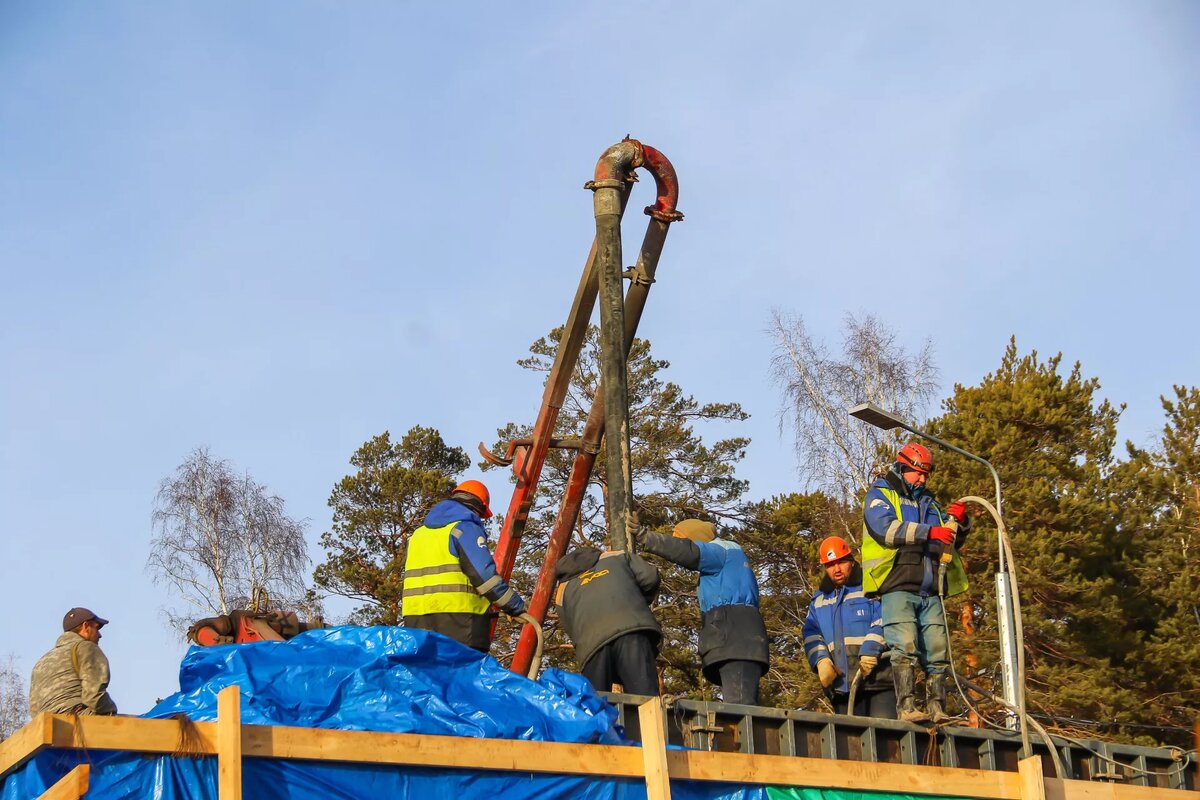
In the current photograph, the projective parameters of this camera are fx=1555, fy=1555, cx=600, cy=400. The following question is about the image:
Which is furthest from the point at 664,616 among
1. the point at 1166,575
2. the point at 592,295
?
the point at 592,295

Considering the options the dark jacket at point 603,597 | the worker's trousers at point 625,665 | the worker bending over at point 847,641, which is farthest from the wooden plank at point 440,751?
the worker bending over at point 847,641

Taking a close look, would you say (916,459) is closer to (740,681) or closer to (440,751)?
(740,681)

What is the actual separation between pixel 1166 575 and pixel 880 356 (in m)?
8.41

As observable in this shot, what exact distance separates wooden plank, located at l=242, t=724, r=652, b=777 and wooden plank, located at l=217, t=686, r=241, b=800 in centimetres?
11

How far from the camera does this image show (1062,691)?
2372cm

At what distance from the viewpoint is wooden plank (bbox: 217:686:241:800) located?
744 cm

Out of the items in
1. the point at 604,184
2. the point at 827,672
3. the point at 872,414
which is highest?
the point at 604,184

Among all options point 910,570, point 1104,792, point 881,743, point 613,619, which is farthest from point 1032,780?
point 613,619

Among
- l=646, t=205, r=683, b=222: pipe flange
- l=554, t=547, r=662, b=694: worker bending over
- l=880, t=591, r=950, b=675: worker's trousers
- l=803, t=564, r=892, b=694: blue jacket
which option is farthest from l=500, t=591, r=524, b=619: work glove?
l=646, t=205, r=683, b=222: pipe flange

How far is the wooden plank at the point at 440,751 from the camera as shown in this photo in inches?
305

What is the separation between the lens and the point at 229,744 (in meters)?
7.52

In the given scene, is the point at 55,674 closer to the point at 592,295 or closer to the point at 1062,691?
the point at 592,295

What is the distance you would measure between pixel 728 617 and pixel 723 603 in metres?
0.10

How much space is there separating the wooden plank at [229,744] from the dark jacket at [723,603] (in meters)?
3.90
